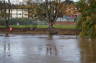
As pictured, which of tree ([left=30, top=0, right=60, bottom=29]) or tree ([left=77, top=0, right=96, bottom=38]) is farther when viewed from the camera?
tree ([left=30, top=0, right=60, bottom=29])

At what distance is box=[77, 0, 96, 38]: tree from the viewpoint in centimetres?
2320

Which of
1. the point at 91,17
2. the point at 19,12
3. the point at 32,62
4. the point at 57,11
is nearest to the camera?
the point at 32,62

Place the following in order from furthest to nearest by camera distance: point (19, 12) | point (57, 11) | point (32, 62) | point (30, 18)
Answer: point (19, 12) < point (30, 18) < point (57, 11) < point (32, 62)

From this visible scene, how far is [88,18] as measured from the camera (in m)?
23.4

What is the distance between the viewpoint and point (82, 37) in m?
25.2

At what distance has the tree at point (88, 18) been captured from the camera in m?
23.2

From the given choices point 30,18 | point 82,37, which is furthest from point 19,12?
point 82,37

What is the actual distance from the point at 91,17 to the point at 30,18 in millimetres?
30501

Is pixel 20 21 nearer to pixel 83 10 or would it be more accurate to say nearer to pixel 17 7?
pixel 17 7

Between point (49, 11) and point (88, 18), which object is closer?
point (88, 18)

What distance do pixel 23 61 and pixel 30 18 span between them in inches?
1633

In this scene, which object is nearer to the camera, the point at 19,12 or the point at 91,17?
the point at 91,17

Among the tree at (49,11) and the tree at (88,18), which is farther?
the tree at (49,11)

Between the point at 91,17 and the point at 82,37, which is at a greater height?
the point at 91,17
